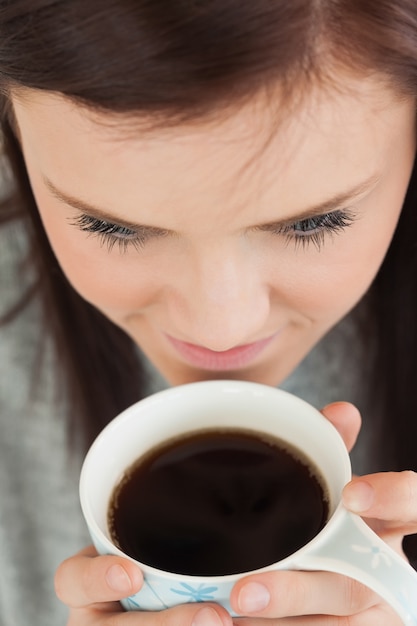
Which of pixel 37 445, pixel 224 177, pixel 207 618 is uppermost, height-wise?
pixel 224 177

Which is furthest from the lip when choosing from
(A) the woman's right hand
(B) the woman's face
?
(A) the woman's right hand

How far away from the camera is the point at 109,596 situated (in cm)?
64

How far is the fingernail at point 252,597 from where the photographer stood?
1.88ft

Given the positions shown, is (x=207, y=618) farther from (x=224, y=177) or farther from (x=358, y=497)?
(x=224, y=177)

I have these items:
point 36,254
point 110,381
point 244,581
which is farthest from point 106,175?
point 110,381

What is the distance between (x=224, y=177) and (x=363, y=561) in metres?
0.30

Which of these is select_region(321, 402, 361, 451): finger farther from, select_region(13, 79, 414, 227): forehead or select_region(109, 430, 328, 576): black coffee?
select_region(13, 79, 414, 227): forehead

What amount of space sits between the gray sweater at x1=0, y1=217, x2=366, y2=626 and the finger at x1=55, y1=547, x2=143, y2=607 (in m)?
0.50

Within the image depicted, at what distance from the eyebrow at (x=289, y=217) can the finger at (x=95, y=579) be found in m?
0.27

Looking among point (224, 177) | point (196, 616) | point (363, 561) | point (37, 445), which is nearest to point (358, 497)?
point (363, 561)

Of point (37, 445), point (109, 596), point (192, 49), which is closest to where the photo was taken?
point (192, 49)

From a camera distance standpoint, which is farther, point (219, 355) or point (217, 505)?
point (219, 355)

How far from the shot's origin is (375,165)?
668mm

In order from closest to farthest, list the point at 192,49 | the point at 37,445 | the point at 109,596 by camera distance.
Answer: the point at 192,49, the point at 109,596, the point at 37,445
